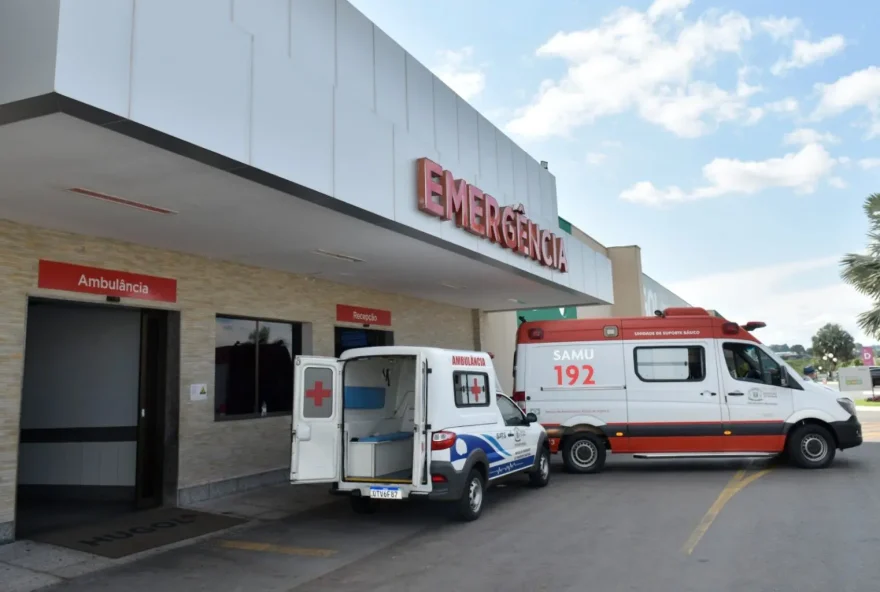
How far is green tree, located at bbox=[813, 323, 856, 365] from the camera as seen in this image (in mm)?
72500

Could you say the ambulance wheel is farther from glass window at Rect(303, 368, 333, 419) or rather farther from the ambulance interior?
glass window at Rect(303, 368, 333, 419)

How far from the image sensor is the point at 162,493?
968 centimetres

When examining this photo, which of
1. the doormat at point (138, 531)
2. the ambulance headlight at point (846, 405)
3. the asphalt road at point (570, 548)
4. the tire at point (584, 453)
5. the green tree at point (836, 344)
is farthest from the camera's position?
the green tree at point (836, 344)

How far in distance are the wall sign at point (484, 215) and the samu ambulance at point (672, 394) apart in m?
1.77

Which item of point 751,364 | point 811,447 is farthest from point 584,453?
point 811,447

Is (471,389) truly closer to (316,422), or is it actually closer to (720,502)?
(316,422)

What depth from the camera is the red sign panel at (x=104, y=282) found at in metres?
8.16

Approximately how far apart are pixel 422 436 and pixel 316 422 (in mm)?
1455

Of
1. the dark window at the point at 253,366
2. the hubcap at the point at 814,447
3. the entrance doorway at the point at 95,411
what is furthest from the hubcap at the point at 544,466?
the entrance doorway at the point at 95,411

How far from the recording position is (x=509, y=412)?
1035 cm

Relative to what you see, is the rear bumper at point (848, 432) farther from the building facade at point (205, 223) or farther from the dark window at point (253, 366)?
the dark window at point (253, 366)

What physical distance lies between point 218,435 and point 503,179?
697cm

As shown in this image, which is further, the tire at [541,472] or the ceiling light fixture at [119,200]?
the tire at [541,472]

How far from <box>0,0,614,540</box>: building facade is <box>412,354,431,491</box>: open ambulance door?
6.44 feet
